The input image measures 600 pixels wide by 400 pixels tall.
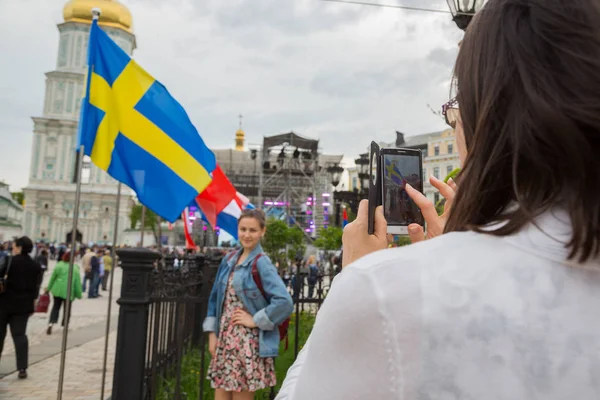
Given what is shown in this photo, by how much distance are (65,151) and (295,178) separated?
113 feet

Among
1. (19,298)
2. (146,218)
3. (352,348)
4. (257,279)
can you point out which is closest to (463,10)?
(257,279)

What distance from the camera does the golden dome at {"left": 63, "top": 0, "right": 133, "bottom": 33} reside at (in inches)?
2291

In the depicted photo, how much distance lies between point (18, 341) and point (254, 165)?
41.4 m

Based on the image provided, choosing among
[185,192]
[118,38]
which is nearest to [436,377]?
[185,192]

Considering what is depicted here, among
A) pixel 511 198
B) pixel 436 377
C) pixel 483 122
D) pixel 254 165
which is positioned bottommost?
pixel 436 377

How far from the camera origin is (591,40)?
2.66 feet

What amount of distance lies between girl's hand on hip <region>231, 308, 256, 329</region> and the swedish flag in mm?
1542


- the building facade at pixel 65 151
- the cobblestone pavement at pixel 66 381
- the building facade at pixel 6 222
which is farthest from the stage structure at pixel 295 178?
the cobblestone pavement at pixel 66 381

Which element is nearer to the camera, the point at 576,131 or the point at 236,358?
the point at 576,131

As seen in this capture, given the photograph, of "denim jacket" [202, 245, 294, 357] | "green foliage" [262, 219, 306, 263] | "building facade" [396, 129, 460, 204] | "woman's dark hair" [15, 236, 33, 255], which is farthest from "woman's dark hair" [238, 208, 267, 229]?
"building facade" [396, 129, 460, 204]

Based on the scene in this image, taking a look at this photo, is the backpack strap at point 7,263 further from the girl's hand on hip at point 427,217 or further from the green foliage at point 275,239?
the green foliage at point 275,239

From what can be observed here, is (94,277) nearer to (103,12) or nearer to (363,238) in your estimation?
(363,238)

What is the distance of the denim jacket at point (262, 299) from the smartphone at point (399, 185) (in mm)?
2408

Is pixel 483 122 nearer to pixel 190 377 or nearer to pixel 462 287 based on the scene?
pixel 462 287
